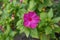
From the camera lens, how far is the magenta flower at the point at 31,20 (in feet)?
6.69

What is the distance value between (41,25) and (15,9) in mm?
432

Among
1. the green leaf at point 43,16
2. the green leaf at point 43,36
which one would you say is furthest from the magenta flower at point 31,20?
the green leaf at point 43,36

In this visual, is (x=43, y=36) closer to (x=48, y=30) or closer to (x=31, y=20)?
(x=48, y=30)

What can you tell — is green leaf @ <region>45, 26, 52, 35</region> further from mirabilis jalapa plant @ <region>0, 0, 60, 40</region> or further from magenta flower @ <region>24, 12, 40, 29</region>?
magenta flower @ <region>24, 12, 40, 29</region>

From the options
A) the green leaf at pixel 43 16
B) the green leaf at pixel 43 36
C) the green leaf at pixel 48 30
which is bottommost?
the green leaf at pixel 43 36

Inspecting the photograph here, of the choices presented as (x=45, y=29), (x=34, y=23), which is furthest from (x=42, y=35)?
(x=34, y=23)

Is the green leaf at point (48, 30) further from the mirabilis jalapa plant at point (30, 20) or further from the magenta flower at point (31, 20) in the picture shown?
the magenta flower at point (31, 20)

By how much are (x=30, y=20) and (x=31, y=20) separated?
0.01 m

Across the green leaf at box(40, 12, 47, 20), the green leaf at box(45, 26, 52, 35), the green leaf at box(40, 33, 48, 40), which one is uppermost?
the green leaf at box(40, 12, 47, 20)

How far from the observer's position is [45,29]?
214 cm

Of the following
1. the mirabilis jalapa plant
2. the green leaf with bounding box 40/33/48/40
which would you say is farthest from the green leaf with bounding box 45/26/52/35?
the green leaf with bounding box 40/33/48/40

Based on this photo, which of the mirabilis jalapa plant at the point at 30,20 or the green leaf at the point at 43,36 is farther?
the green leaf at the point at 43,36

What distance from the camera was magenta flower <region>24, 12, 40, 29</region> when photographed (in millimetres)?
2039

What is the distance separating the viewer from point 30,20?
207cm
